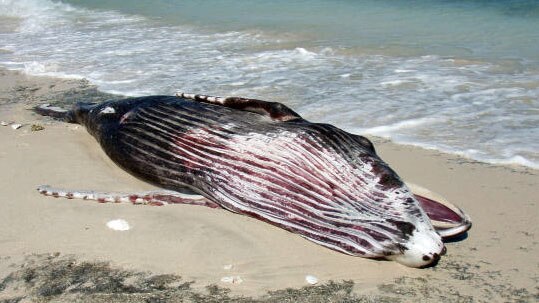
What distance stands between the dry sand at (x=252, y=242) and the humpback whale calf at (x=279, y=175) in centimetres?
13

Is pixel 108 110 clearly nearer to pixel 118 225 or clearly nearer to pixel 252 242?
pixel 118 225

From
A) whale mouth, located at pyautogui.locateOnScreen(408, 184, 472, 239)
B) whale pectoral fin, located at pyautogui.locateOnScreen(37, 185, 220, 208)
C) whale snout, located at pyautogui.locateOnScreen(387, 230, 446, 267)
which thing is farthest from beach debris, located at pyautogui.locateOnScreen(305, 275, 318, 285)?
whale pectoral fin, located at pyautogui.locateOnScreen(37, 185, 220, 208)

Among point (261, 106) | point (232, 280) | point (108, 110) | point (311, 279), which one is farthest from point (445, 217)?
point (108, 110)

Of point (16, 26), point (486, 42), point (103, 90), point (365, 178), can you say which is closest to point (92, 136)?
point (103, 90)

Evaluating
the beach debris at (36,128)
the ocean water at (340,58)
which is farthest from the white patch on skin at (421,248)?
the beach debris at (36,128)

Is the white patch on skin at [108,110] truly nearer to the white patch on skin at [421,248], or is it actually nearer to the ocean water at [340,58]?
the ocean water at [340,58]

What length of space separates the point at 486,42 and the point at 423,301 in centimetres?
958

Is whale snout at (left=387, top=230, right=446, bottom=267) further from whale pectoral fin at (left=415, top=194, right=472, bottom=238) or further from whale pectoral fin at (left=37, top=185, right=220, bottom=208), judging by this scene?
whale pectoral fin at (left=37, top=185, right=220, bottom=208)

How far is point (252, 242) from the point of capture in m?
4.62

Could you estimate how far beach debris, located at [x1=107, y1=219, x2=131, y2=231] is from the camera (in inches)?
191

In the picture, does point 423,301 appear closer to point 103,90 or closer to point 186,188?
point 186,188

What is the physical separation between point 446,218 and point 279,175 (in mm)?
1198

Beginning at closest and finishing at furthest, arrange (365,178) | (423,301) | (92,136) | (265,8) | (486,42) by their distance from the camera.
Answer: (423,301)
(365,178)
(92,136)
(486,42)
(265,8)

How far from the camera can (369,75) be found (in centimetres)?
975
